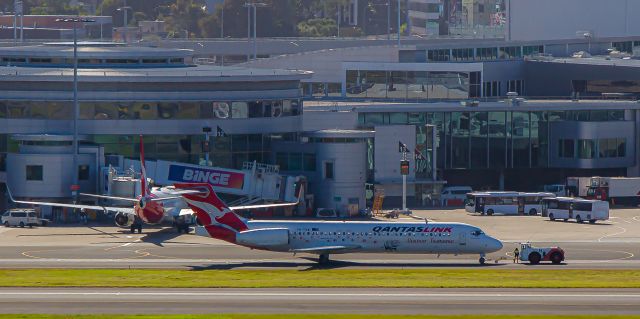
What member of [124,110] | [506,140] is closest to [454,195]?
[506,140]

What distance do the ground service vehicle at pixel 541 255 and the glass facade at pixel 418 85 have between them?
63.7m

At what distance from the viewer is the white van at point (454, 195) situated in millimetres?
162625

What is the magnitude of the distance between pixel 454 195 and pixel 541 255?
46062 mm

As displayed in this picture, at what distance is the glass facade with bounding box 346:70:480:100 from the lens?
7131 inches

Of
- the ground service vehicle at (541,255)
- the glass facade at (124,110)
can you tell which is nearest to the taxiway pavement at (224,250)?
the ground service vehicle at (541,255)

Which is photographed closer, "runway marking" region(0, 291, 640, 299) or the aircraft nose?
"runway marking" region(0, 291, 640, 299)

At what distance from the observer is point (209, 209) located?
118812 millimetres

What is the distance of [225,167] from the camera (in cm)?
15600

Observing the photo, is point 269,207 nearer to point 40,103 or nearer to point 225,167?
point 225,167

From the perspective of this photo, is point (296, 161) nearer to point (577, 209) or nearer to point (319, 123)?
point (319, 123)

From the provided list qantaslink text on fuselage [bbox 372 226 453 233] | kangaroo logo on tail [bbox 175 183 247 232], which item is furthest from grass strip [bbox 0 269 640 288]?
kangaroo logo on tail [bbox 175 183 247 232]

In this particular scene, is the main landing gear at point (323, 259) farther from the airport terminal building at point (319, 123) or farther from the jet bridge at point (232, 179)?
the airport terminal building at point (319, 123)

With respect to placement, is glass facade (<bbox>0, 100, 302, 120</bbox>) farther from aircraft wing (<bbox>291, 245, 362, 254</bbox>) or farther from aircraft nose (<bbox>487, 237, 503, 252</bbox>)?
aircraft nose (<bbox>487, 237, 503, 252</bbox>)

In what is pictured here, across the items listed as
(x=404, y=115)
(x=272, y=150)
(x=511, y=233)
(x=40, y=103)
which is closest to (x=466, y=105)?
(x=404, y=115)
